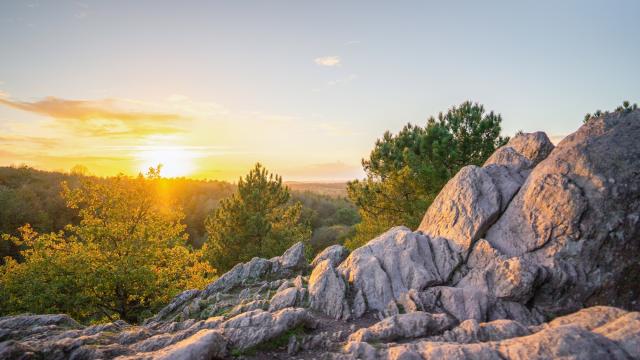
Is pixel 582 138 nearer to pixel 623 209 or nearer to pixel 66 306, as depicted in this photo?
pixel 623 209

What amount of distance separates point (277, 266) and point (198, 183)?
265 ft

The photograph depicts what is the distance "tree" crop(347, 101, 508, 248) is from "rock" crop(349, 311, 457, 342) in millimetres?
14618

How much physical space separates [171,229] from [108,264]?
5472 millimetres

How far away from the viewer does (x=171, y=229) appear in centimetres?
2467

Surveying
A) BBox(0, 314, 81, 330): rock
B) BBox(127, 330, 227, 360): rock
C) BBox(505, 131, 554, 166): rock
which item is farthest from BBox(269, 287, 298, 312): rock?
BBox(505, 131, 554, 166): rock

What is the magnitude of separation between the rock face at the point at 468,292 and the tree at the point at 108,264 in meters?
5.13

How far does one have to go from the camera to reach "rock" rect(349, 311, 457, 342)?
10.7 meters

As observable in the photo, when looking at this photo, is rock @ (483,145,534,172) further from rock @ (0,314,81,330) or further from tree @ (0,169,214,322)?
rock @ (0,314,81,330)

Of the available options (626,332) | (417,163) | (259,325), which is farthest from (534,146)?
(259,325)

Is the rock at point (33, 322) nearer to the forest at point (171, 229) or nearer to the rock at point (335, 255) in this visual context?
the forest at point (171, 229)

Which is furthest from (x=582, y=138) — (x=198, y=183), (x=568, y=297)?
(x=198, y=183)

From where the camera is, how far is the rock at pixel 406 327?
10.7 metres

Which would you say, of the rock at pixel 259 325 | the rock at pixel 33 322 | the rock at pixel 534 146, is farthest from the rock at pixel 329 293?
the rock at pixel 534 146

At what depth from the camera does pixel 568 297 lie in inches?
511
